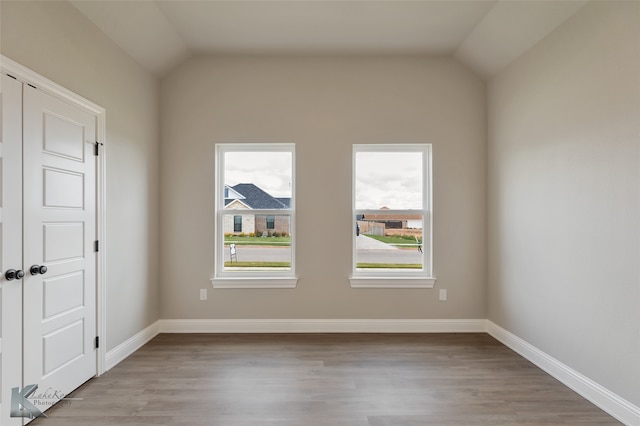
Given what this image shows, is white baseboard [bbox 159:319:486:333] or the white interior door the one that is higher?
the white interior door

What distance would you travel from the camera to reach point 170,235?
11.9 ft

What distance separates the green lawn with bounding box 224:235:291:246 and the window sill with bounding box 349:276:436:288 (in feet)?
2.90

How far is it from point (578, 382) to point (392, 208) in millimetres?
2184

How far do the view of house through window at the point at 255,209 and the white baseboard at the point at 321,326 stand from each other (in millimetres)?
592

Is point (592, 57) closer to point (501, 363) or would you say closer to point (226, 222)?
point (501, 363)

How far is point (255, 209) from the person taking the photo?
374cm

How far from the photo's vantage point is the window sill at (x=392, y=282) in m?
3.62

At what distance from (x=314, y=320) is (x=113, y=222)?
225cm

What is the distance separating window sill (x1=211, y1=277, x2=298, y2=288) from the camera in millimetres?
3604

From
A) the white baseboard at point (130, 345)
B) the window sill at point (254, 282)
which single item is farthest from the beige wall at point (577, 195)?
the white baseboard at point (130, 345)

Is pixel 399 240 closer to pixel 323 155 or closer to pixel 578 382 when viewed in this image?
pixel 323 155

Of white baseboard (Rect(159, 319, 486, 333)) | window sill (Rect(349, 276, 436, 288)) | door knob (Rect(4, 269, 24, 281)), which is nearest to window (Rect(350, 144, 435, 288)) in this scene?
window sill (Rect(349, 276, 436, 288))

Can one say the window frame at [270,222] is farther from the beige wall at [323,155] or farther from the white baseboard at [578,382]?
the white baseboard at [578,382]

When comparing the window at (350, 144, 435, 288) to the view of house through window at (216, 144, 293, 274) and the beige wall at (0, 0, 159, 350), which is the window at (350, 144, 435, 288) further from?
the beige wall at (0, 0, 159, 350)
